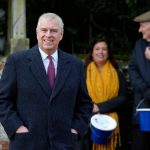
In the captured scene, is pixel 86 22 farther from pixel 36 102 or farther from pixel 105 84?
pixel 36 102

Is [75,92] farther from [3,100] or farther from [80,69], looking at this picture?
[3,100]

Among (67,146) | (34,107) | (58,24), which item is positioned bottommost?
(67,146)

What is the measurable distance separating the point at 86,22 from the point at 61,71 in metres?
4.72

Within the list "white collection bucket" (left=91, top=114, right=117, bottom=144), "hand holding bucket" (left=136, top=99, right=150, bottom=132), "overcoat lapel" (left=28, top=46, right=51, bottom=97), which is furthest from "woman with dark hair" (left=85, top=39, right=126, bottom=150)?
"overcoat lapel" (left=28, top=46, right=51, bottom=97)

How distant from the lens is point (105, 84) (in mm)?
7379

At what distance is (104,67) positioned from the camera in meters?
7.47

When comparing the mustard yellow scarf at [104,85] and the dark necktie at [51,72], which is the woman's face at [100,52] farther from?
the dark necktie at [51,72]

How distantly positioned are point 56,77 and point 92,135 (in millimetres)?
2196

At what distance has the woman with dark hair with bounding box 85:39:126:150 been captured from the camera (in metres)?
7.30

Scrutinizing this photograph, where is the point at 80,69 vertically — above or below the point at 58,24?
below

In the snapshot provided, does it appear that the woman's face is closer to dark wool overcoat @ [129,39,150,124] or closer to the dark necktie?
dark wool overcoat @ [129,39,150,124]

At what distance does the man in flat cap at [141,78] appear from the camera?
697 cm

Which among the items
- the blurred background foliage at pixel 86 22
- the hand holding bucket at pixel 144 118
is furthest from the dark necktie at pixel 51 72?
the blurred background foliage at pixel 86 22

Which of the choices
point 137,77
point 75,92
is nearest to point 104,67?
point 137,77
